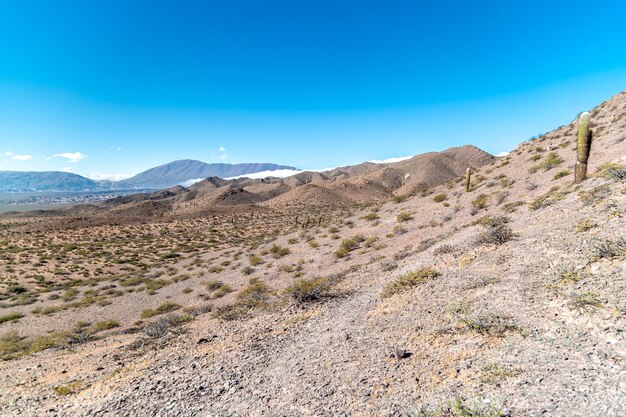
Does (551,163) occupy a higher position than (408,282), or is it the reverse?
(551,163)

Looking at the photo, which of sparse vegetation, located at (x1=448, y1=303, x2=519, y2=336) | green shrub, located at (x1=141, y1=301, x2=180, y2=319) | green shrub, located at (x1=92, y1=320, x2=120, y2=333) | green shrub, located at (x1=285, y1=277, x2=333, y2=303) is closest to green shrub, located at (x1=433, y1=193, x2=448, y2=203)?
green shrub, located at (x1=285, y1=277, x2=333, y2=303)

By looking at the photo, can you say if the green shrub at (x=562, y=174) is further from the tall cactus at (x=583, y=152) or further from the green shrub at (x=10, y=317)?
the green shrub at (x=10, y=317)

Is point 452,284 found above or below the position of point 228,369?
above

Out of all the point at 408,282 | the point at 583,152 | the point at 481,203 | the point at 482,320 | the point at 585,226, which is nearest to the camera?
the point at 482,320

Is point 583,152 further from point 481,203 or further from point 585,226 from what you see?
point 585,226

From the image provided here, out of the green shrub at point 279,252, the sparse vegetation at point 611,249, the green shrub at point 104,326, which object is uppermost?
the sparse vegetation at point 611,249

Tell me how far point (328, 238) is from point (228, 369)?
63.7 ft

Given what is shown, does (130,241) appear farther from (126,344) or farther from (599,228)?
(599,228)

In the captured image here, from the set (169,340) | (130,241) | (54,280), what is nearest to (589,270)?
(169,340)

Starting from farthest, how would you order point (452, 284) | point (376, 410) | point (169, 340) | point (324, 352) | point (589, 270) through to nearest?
point (169, 340) < point (452, 284) < point (324, 352) < point (589, 270) < point (376, 410)

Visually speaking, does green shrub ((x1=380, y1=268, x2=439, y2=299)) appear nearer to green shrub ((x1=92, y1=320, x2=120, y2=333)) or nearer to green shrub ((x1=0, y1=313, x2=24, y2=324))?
green shrub ((x1=92, y1=320, x2=120, y2=333))

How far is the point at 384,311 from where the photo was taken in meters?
8.06

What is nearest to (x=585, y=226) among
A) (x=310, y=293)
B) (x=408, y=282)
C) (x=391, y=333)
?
(x=408, y=282)

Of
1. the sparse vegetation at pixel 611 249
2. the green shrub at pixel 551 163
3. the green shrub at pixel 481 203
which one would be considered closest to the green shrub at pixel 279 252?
the green shrub at pixel 481 203
